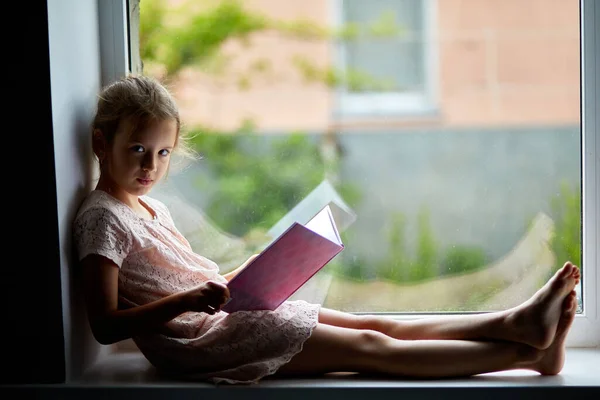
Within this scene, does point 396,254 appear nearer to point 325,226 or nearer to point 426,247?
point 426,247

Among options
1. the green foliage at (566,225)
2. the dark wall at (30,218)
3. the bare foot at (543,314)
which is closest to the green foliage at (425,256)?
the green foliage at (566,225)

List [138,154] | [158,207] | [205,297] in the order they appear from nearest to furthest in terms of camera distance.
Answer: [205,297] < [138,154] < [158,207]

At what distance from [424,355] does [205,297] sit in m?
0.37

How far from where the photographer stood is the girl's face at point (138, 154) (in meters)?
1.32

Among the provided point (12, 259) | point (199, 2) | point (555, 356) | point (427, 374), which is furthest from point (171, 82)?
point (555, 356)

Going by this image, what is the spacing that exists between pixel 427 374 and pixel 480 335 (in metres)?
0.11

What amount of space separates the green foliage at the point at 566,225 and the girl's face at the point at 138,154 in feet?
2.50

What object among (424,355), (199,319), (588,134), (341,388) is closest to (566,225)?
(588,134)

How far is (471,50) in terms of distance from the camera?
1.50 meters

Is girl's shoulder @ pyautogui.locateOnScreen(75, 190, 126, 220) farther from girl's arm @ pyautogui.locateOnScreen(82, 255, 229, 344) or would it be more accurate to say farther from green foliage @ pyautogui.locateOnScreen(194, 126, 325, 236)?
green foliage @ pyautogui.locateOnScreen(194, 126, 325, 236)

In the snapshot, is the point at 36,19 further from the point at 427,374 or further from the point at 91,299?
the point at 427,374

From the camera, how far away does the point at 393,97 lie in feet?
4.99

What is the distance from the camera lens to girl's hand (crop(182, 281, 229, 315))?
4.01 feet

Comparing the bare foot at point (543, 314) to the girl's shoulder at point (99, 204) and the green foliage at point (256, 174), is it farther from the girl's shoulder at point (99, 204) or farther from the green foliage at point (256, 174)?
the girl's shoulder at point (99, 204)
